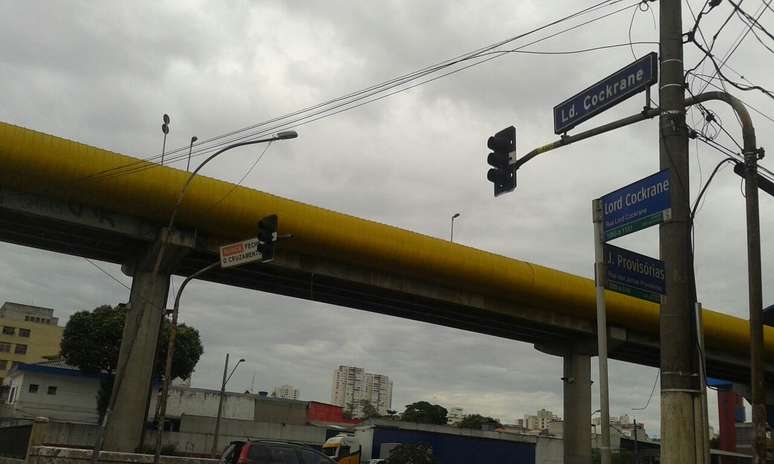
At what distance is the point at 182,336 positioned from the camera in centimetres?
6212

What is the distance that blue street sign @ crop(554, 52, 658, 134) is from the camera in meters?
9.96

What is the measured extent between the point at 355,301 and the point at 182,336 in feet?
114

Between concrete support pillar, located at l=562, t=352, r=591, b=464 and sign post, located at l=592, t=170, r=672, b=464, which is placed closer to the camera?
sign post, located at l=592, t=170, r=672, b=464

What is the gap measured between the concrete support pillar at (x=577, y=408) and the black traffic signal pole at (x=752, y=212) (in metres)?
24.4

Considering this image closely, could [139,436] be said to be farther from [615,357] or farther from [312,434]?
[312,434]

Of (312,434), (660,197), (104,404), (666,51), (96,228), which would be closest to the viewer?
(660,197)

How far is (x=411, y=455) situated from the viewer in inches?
1454

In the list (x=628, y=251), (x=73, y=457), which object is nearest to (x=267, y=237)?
(x=73, y=457)

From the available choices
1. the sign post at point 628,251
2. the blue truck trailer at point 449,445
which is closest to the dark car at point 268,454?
the sign post at point 628,251

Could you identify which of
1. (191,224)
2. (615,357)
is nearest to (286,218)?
(191,224)

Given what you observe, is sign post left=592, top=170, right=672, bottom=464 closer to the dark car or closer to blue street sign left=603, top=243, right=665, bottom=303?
blue street sign left=603, top=243, right=665, bottom=303

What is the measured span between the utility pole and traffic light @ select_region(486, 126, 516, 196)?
279cm

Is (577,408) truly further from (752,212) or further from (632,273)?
(632,273)

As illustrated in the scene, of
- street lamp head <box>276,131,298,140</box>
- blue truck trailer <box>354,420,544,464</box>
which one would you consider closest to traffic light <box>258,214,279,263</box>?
street lamp head <box>276,131,298,140</box>
